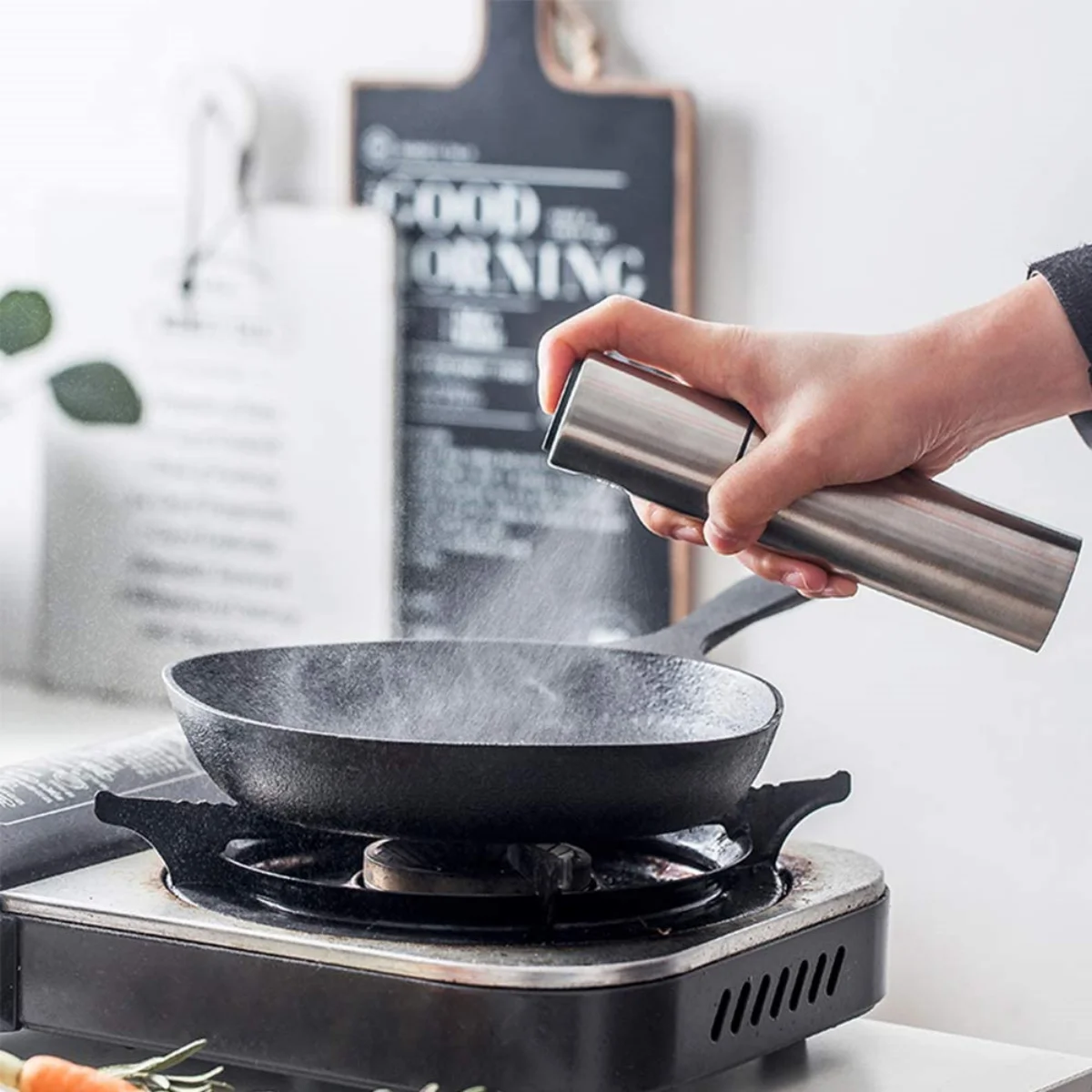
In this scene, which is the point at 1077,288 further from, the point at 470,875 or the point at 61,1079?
the point at 61,1079

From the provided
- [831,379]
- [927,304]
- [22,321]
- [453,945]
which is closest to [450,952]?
[453,945]

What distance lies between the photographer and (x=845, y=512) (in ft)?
3.63

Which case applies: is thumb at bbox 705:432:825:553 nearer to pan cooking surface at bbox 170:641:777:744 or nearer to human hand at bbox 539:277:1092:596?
human hand at bbox 539:277:1092:596

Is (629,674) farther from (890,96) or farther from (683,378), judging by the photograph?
(890,96)

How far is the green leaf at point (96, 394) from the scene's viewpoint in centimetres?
204

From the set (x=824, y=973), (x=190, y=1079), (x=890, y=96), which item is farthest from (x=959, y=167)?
(x=190, y=1079)

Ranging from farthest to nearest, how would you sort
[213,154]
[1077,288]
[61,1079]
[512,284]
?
[213,154] → [512,284] → [1077,288] → [61,1079]

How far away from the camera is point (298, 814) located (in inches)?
42.2

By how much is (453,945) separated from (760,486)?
29 centimetres

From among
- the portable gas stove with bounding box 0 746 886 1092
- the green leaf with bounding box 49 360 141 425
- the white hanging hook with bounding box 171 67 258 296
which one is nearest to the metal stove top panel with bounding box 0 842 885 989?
the portable gas stove with bounding box 0 746 886 1092

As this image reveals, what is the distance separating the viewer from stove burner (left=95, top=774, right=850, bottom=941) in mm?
1056

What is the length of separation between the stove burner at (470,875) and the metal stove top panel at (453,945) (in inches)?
0.6

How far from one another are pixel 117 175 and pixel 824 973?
167cm

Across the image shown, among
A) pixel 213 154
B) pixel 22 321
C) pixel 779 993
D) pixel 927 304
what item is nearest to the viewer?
pixel 779 993
